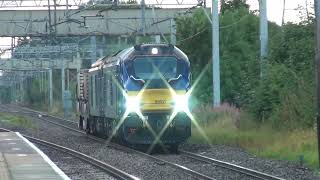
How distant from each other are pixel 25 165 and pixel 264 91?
40.5 feet

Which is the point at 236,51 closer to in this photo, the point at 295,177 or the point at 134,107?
the point at 134,107

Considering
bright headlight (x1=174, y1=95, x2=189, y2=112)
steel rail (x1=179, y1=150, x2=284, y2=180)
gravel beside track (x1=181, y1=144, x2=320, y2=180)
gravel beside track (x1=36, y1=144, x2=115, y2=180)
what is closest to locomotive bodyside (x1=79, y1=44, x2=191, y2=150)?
bright headlight (x1=174, y1=95, x2=189, y2=112)

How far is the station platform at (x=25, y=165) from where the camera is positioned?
1596 centimetres

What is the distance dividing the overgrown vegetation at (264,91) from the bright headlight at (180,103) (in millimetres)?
2552

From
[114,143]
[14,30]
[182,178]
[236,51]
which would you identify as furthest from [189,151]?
[14,30]

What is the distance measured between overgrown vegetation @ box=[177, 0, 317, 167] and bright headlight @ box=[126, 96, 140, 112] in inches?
156

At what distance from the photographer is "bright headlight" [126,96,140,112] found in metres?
23.8

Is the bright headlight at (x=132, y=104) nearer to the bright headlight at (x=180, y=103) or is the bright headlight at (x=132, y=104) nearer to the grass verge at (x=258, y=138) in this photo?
the bright headlight at (x=180, y=103)

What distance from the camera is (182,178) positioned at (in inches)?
659

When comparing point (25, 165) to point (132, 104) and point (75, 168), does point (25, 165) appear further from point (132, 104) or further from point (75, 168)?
point (132, 104)

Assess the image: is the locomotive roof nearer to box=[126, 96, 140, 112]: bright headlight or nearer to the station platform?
box=[126, 96, 140, 112]: bright headlight

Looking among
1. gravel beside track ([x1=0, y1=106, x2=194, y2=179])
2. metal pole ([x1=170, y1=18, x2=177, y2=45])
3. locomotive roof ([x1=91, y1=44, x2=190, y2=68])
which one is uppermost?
metal pole ([x1=170, y1=18, x2=177, y2=45])

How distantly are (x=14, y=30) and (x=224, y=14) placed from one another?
55.7 ft

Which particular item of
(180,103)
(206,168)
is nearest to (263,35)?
(180,103)
